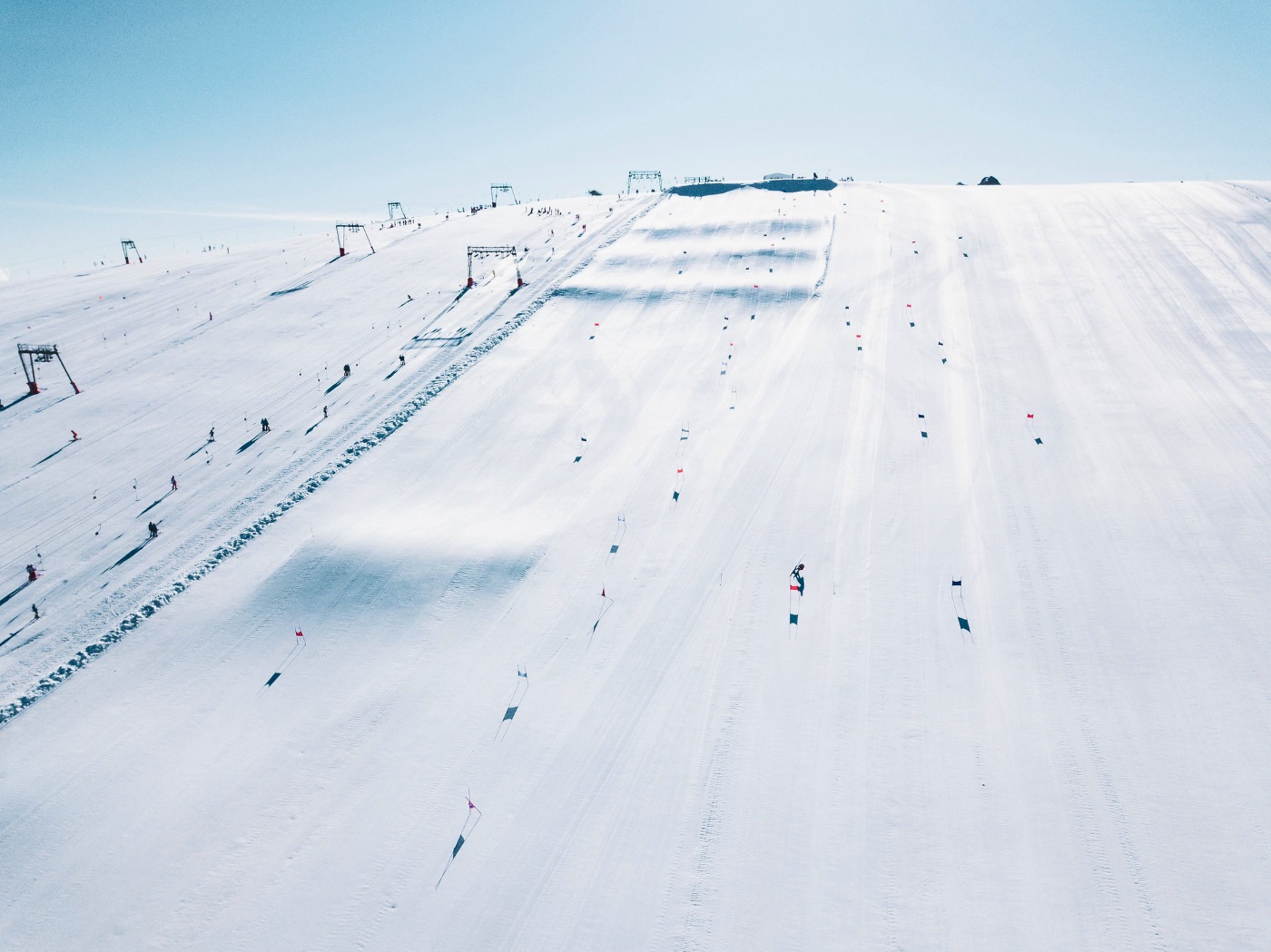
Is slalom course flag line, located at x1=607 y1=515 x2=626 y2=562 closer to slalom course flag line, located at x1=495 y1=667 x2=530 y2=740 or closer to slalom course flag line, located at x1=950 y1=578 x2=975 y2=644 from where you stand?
slalom course flag line, located at x1=495 y1=667 x2=530 y2=740

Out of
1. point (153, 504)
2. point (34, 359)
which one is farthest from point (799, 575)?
point (34, 359)

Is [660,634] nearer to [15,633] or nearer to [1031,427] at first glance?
[1031,427]

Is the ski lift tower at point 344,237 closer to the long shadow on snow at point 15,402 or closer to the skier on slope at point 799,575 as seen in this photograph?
the long shadow on snow at point 15,402

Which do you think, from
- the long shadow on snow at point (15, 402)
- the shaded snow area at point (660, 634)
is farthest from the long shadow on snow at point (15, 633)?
the long shadow on snow at point (15, 402)

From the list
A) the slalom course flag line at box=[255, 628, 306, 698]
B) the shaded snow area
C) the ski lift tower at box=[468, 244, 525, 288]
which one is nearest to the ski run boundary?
the shaded snow area

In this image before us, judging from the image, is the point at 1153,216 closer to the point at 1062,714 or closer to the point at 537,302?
the point at 537,302

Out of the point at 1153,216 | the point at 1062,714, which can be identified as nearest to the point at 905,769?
the point at 1062,714
